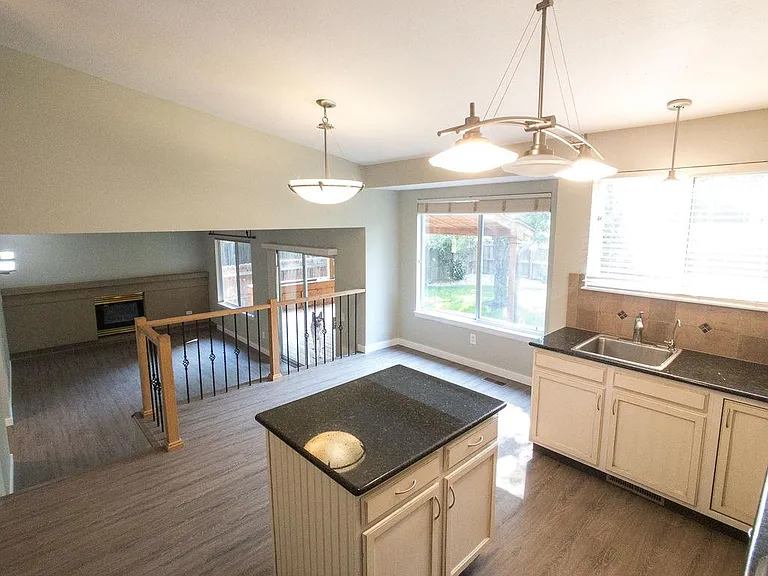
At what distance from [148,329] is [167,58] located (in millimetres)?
2095

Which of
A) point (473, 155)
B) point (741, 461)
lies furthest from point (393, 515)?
point (741, 461)

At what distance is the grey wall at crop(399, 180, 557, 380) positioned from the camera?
4.39m

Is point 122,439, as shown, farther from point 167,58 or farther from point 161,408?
point 167,58

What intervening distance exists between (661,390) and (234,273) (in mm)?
7030

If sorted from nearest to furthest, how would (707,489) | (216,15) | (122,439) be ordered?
(216,15) < (707,489) < (122,439)

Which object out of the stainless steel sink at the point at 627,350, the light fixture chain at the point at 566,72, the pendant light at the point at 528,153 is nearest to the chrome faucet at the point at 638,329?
the stainless steel sink at the point at 627,350

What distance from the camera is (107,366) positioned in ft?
19.9

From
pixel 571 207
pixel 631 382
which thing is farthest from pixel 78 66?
pixel 631 382

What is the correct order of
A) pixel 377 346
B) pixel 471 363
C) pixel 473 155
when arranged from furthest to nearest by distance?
pixel 377 346 < pixel 471 363 < pixel 473 155

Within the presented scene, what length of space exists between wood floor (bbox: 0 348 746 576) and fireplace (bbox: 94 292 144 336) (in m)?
4.90

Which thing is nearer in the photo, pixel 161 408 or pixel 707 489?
pixel 707 489

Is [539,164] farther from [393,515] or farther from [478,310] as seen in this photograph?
[478,310]

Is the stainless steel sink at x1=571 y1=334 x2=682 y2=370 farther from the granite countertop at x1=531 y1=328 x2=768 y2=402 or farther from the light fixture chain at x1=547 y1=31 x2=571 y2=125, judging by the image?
the light fixture chain at x1=547 y1=31 x2=571 y2=125

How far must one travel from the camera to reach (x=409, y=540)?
166 centimetres
